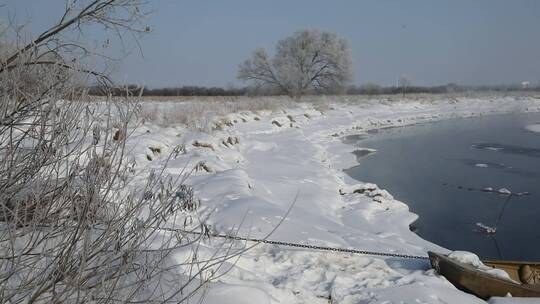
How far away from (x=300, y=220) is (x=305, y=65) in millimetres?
37237

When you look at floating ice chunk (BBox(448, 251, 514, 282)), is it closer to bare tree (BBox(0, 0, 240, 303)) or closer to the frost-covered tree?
bare tree (BBox(0, 0, 240, 303))

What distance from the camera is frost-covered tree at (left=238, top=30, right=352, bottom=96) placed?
4216cm

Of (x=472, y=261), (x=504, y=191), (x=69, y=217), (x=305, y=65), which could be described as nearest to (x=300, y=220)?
(x=472, y=261)

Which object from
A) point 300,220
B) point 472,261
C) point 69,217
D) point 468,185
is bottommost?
point 468,185

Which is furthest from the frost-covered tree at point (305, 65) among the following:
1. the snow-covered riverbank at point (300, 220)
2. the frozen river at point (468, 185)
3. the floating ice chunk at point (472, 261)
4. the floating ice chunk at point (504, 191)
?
the floating ice chunk at point (472, 261)

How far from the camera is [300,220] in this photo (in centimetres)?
686

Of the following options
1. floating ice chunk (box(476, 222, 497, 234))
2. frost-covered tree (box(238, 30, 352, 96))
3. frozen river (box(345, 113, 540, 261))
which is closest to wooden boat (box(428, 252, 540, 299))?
frozen river (box(345, 113, 540, 261))

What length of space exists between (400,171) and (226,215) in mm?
7750

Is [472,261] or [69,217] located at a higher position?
[69,217]

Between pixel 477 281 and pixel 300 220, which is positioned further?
pixel 300 220

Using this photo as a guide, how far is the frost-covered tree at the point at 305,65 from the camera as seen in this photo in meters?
42.2

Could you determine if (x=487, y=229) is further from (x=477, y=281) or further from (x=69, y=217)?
(x=69, y=217)

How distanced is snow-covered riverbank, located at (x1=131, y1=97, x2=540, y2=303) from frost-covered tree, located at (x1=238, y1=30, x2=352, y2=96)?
27.1 m

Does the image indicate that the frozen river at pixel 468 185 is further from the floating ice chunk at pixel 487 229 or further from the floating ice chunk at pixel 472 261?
the floating ice chunk at pixel 472 261
